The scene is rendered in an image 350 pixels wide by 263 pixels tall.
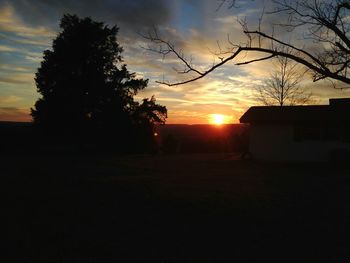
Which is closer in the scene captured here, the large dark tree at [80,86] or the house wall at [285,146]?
the house wall at [285,146]

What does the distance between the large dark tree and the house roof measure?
13161 mm

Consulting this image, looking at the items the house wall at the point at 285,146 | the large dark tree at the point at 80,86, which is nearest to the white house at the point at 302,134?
the house wall at the point at 285,146

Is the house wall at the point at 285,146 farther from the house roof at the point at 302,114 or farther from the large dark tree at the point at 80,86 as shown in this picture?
the large dark tree at the point at 80,86

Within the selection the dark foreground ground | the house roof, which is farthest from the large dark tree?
the dark foreground ground

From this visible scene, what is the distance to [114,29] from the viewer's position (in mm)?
40500

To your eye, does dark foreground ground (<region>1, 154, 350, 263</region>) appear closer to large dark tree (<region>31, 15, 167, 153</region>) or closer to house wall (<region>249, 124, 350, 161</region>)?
house wall (<region>249, 124, 350, 161</region>)

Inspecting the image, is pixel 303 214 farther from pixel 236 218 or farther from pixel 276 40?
pixel 276 40

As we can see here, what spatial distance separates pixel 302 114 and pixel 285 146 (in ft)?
8.15

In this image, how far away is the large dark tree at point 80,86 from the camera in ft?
126

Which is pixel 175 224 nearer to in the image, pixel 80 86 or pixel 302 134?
pixel 302 134

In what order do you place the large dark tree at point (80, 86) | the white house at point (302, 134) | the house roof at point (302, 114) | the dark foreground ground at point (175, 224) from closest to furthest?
the dark foreground ground at point (175, 224) → the white house at point (302, 134) → the house roof at point (302, 114) → the large dark tree at point (80, 86)

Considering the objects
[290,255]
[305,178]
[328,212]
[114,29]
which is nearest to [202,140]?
[114,29]

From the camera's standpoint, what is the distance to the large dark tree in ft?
126

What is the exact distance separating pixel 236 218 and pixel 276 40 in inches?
145
